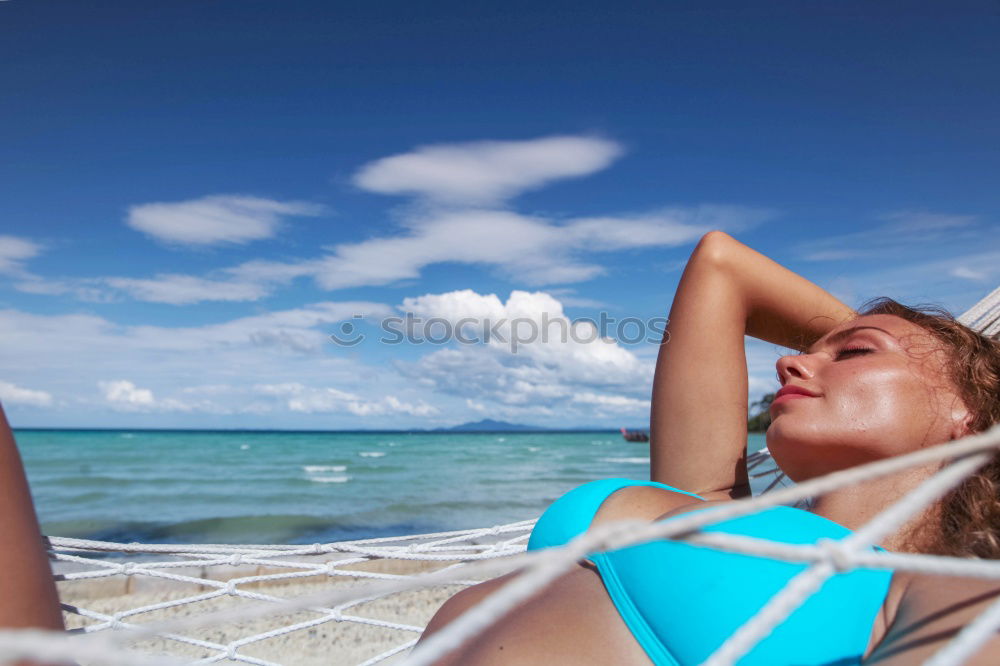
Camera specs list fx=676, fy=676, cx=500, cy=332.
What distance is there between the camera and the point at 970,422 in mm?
1028

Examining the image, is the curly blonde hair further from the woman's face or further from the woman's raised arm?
the woman's raised arm

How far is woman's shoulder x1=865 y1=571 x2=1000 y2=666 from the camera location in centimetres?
59

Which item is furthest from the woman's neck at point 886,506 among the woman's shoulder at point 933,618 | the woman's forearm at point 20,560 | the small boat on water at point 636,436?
the small boat on water at point 636,436

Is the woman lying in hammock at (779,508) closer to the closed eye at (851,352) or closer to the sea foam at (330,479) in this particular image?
the closed eye at (851,352)

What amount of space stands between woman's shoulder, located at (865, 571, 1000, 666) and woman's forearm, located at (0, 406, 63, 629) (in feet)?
2.59

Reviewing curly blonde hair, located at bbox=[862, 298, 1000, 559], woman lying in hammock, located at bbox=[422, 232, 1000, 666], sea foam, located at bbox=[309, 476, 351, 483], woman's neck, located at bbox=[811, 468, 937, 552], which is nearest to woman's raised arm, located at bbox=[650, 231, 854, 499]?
A: woman lying in hammock, located at bbox=[422, 232, 1000, 666]

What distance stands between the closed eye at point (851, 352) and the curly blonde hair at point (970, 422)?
0.41ft

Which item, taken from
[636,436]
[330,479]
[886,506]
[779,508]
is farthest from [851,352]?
[636,436]

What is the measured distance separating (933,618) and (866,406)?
433 millimetres

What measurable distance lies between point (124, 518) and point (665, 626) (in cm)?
756

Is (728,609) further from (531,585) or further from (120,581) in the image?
(120,581)

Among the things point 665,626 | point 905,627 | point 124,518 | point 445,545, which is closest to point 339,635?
point 445,545

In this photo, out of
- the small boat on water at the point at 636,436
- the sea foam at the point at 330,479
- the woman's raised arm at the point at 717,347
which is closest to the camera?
the woman's raised arm at the point at 717,347

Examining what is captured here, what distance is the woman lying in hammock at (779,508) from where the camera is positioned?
71cm
